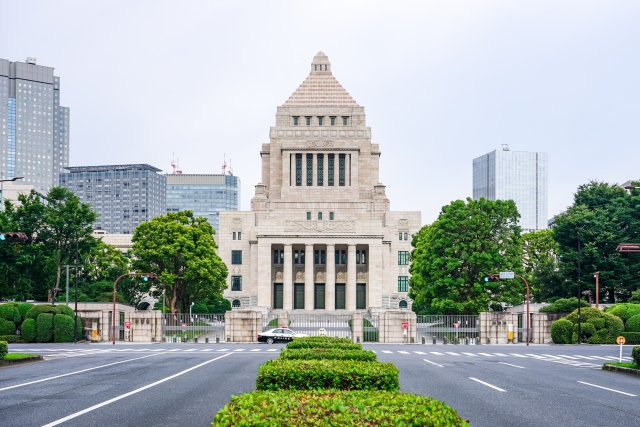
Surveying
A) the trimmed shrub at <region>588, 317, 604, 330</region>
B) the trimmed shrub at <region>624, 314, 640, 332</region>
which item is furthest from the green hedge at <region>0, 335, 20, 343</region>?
the trimmed shrub at <region>624, 314, 640, 332</region>

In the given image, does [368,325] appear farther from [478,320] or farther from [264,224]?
[264,224]

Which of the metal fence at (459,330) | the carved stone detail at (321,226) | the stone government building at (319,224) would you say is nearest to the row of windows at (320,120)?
the stone government building at (319,224)

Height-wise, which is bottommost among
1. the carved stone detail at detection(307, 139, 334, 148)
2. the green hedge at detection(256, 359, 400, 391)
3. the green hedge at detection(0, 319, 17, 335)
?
the green hedge at detection(0, 319, 17, 335)

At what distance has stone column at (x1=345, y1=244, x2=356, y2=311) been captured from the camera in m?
80.3

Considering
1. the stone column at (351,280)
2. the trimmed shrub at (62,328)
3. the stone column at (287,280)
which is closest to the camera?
the trimmed shrub at (62,328)

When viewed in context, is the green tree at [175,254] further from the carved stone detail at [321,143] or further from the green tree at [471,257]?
the carved stone detail at [321,143]

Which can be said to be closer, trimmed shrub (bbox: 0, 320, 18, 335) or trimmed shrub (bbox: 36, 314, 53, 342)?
trimmed shrub (bbox: 0, 320, 18, 335)

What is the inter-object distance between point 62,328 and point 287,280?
33.0 meters

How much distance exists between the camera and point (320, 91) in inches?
3875

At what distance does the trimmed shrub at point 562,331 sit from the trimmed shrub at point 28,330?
37526 millimetres

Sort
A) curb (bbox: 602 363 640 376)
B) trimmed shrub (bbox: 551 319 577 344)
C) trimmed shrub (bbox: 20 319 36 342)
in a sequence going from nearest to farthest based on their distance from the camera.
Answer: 1. curb (bbox: 602 363 640 376)
2. trimmed shrub (bbox: 20 319 36 342)
3. trimmed shrub (bbox: 551 319 577 344)

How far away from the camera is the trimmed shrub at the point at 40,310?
50188 millimetres

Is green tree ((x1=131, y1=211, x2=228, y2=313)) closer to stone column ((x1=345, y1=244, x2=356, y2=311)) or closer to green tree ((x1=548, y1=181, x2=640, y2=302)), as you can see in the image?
stone column ((x1=345, y1=244, x2=356, y2=311))

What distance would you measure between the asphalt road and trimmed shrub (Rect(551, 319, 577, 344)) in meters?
20.9
